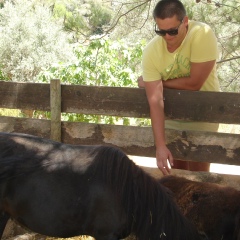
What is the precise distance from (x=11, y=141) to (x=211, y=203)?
159cm

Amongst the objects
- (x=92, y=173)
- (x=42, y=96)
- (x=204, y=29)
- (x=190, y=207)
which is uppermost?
(x=204, y=29)

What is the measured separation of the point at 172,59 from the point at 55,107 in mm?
1360

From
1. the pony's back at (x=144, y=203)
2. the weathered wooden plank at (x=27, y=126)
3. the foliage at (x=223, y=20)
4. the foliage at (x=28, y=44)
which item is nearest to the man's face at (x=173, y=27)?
the pony's back at (x=144, y=203)

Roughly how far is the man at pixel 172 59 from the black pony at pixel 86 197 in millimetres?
661

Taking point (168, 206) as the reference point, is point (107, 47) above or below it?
above

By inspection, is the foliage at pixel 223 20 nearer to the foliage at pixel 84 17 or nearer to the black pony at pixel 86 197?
the foliage at pixel 84 17

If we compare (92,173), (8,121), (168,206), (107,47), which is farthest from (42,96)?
(107,47)

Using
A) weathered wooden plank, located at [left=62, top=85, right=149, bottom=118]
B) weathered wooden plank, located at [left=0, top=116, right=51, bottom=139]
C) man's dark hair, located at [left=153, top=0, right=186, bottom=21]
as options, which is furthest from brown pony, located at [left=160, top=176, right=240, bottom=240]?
weathered wooden plank, located at [left=0, top=116, right=51, bottom=139]

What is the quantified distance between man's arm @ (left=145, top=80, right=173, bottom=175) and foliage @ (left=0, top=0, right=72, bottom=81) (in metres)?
11.8

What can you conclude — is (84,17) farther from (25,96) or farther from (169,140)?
(169,140)

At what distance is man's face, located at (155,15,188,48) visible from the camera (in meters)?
3.94

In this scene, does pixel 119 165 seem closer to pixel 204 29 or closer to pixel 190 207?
pixel 190 207

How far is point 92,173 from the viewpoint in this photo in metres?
3.20

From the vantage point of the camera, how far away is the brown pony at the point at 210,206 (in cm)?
359
